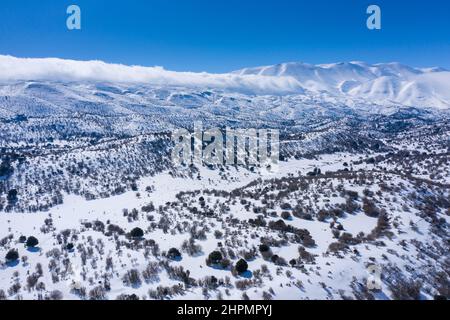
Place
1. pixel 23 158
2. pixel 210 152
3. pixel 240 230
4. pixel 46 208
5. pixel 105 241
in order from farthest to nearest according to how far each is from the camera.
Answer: pixel 210 152
pixel 23 158
pixel 46 208
pixel 240 230
pixel 105 241

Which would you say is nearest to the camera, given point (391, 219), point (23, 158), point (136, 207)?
point (391, 219)

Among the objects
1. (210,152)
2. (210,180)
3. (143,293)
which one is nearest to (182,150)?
(210,152)

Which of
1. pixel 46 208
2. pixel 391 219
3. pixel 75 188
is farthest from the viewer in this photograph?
pixel 75 188

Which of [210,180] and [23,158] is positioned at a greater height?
[23,158]

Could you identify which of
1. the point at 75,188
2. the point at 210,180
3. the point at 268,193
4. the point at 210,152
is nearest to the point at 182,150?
the point at 210,152

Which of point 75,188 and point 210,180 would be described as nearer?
point 75,188

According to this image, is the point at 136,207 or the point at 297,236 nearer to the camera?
the point at 297,236

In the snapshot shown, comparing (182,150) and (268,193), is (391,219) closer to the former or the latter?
(268,193)

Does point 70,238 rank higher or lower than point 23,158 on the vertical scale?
lower

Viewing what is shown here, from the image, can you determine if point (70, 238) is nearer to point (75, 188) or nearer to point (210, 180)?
point (75, 188)
